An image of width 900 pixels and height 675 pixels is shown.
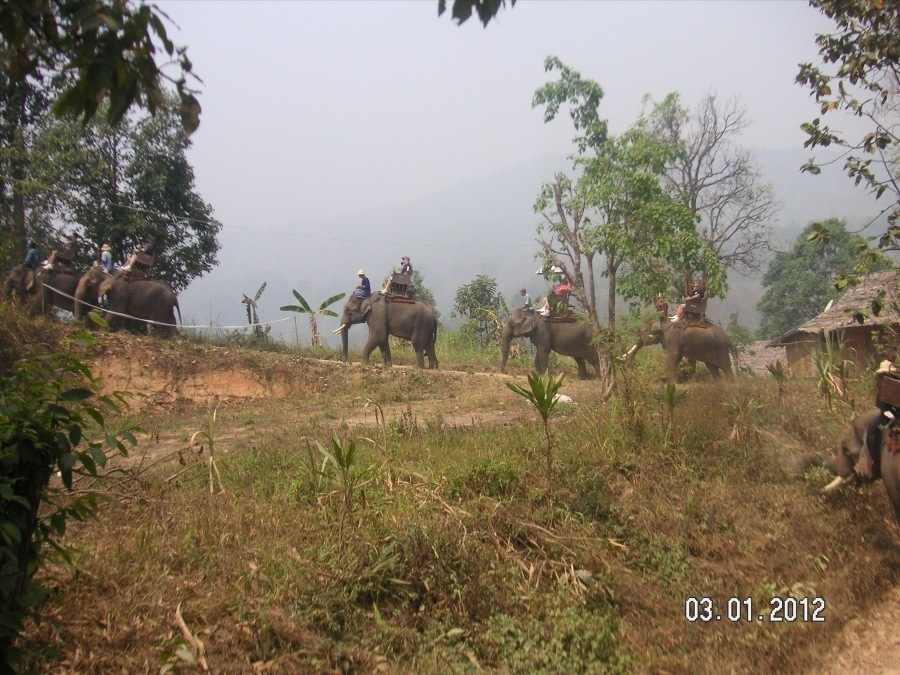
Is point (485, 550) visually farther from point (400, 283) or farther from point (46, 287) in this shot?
point (46, 287)

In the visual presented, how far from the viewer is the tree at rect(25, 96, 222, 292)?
17.5m

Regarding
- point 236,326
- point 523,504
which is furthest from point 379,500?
point 236,326

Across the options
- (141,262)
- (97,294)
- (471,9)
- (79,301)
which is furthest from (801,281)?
(471,9)

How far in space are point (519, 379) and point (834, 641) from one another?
1089 cm

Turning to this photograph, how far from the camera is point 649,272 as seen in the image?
11.4 metres

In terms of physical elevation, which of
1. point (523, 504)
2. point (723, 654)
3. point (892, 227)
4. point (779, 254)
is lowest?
point (723, 654)

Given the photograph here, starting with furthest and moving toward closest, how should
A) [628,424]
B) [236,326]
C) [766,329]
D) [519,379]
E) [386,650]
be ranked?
1. [766,329]
2. [236,326]
3. [519,379]
4. [628,424]
5. [386,650]

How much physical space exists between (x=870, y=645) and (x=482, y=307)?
19.4 m

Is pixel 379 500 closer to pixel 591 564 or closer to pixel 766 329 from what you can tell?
pixel 591 564

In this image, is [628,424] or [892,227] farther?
[628,424]

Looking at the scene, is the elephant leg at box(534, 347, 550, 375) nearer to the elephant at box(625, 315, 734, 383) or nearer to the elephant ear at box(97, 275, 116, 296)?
the elephant at box(625, 315, 734, 383)
